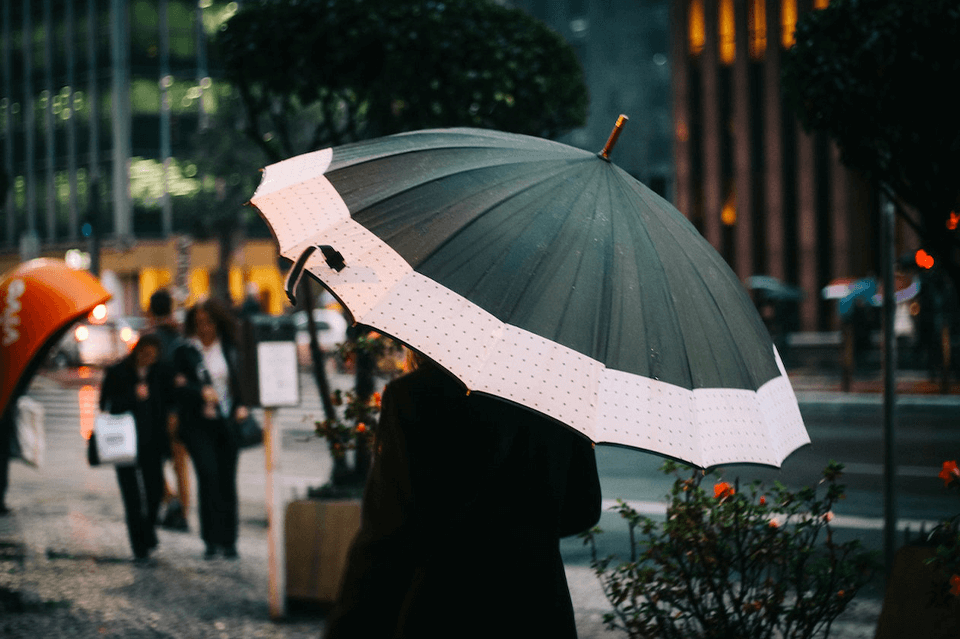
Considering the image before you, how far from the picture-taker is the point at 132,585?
6230 millimetres

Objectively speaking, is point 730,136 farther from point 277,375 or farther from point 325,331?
point 277,375

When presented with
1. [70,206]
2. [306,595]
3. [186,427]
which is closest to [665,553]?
[306,595]

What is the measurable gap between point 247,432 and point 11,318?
187cm

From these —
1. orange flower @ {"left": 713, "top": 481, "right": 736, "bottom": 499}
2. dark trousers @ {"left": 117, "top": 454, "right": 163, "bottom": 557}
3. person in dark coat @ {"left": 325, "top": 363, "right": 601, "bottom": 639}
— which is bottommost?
dark trousers @ {"left": 117, "top": 454, "right": 163, "bottom": 557}

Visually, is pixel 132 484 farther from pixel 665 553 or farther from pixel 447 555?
pixel 447 555

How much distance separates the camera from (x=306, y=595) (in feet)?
18.1

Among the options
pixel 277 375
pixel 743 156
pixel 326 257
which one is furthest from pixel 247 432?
pixel 743 156

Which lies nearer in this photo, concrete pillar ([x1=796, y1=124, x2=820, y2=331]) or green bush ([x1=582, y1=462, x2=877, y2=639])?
A: green bush ([x1=582, y1=462, x2=877, y2=639])

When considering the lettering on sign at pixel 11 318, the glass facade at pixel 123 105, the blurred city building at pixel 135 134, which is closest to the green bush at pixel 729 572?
the lettering on sign at pixel 11 318

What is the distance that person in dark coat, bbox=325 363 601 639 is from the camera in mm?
2168

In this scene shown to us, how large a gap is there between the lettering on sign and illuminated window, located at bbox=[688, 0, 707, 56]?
36866mm

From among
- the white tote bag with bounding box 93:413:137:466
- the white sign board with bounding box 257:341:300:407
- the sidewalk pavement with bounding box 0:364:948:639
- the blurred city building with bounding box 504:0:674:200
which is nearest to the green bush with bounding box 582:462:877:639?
the sidewalk pavement with bounding box 0:364:948:639

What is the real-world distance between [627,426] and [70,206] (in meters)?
51.8

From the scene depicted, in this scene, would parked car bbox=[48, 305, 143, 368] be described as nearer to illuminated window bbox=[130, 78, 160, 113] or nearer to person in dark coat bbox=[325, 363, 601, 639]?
illuminated window bbox=[130, 78, 160, 113]
